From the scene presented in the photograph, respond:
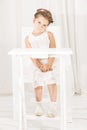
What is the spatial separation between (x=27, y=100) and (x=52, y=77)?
329 millimetres

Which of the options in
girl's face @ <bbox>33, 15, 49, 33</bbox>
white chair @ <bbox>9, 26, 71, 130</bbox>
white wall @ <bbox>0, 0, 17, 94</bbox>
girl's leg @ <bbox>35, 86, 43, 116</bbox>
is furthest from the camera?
white wall @ <bbox>0, 0, 17, 94</bbox>

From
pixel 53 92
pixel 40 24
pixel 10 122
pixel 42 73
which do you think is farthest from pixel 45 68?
pixel 10 122

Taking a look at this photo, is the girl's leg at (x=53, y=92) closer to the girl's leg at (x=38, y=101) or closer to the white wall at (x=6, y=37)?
the girl's leg at (x=38, y=101)

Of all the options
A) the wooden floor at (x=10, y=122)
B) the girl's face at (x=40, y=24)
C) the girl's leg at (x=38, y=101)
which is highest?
the girl's face at (x=40, y=24)

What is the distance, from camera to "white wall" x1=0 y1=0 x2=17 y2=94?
108 inches

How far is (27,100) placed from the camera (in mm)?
2209

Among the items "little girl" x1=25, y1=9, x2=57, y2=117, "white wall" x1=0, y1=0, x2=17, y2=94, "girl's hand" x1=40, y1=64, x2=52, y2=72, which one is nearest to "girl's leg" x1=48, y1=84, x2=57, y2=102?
"little girl" x1=25, y1=9, x2=57, y2=117

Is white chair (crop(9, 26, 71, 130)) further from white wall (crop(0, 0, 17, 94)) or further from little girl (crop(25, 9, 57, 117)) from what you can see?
white wall (crop(0, 0, 17, 94))

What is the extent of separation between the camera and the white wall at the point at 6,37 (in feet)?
9.00

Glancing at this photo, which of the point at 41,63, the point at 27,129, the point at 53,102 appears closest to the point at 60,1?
the point at 41,63

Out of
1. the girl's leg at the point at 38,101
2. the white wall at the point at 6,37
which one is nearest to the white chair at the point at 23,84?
the girl's leg at the point at 38,101

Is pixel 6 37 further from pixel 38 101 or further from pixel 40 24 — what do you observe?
pixel 38 101

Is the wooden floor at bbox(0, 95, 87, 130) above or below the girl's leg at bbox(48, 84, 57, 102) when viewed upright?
below

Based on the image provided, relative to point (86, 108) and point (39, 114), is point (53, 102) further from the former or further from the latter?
point (86, 108)
